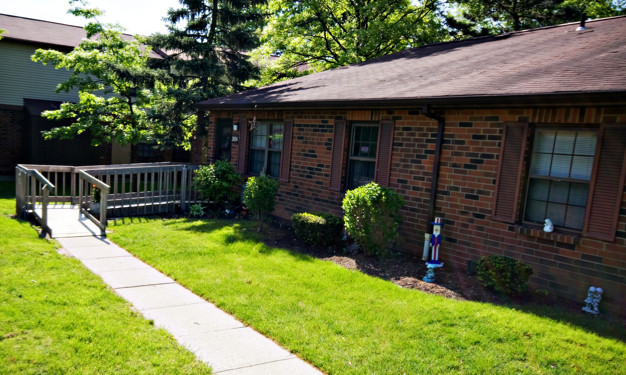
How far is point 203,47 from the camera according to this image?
1641 cm

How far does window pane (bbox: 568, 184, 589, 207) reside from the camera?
5.97 metres

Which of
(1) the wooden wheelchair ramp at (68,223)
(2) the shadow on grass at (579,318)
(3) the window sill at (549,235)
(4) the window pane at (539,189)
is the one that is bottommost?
(1) the wooden wheelchair ramp at (68,223)

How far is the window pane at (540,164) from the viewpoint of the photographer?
6.34 metres

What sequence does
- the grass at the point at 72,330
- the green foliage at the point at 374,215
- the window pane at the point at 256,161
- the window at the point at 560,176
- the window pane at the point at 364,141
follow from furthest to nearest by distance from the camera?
the window pane at the point at 256,161, the window pane at the point at 364,141, the green foliage at the point at 374,215, the window at the point at 560,176, the grass at the point at 72,330

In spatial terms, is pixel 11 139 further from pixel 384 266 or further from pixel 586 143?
pixel 586 143

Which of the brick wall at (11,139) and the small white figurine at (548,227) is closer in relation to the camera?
the small white figurine at (548,227)

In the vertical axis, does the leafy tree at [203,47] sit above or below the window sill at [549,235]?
above

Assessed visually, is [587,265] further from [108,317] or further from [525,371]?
[108,317]

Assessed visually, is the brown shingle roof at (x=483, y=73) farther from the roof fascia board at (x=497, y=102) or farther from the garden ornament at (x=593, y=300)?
the garden ornament at (x=593, y=300)

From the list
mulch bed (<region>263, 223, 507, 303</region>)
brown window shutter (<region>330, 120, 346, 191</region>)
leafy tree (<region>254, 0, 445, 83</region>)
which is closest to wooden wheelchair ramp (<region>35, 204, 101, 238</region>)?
mulch bed (<region>263, 223, 507, 303</region>)

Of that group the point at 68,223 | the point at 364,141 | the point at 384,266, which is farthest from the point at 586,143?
the point at 68,223

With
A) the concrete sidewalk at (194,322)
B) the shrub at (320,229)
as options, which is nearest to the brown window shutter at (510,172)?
the shrub at (320,229)

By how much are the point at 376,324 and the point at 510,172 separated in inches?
125

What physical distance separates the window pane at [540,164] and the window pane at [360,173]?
3016 mm
